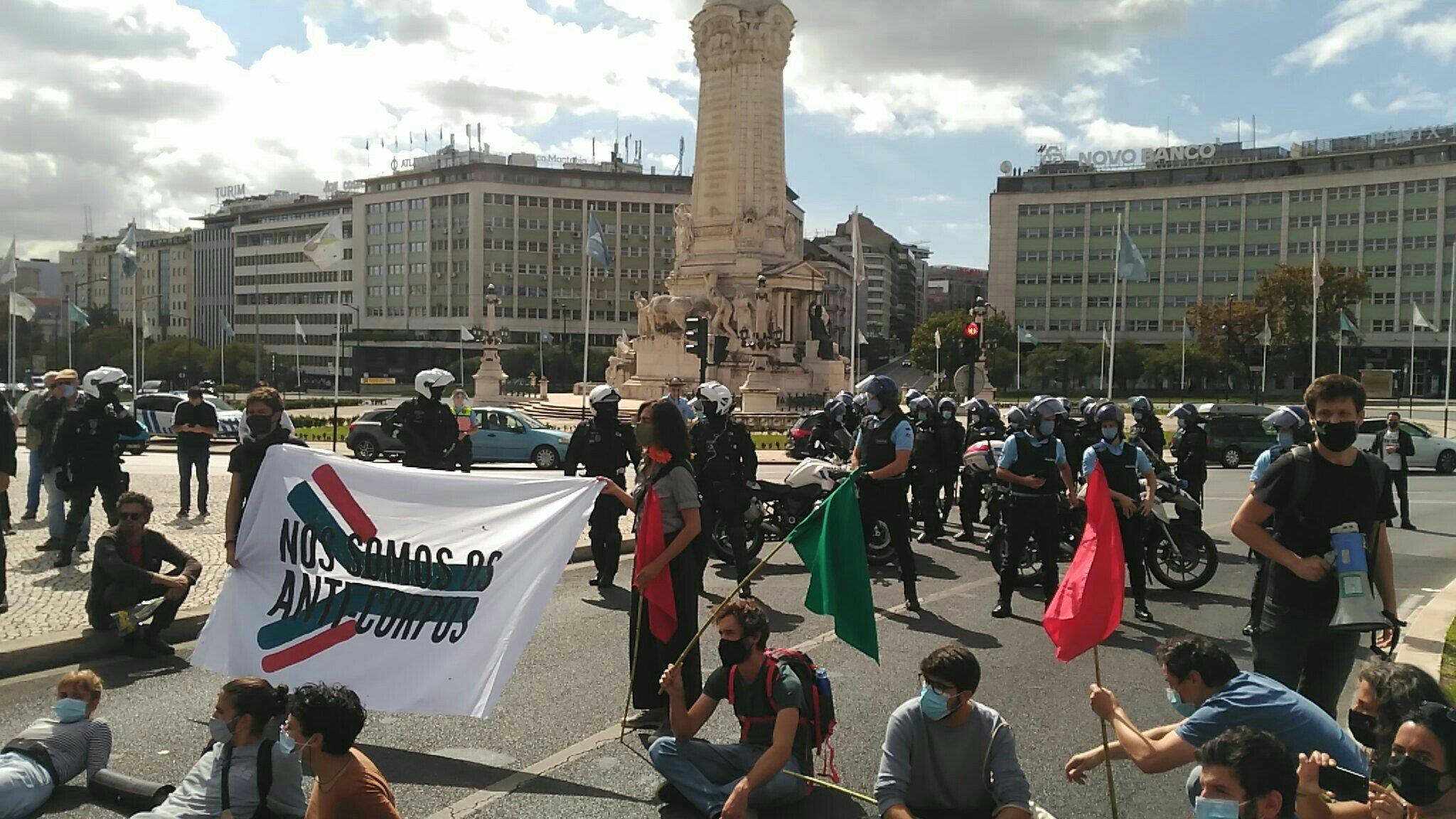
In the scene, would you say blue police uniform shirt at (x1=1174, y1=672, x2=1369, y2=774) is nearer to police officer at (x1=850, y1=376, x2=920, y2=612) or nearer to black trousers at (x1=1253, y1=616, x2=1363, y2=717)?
black trousers at (x1=1253, y1=616, x2=1363, y2=717)

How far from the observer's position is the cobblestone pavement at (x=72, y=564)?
349 inches

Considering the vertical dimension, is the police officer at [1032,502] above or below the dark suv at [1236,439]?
above

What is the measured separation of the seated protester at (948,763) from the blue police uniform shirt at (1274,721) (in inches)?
27.8

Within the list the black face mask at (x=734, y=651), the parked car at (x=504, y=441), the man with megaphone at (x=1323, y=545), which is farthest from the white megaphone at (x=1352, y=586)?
the parked car at (x=504, y=441)

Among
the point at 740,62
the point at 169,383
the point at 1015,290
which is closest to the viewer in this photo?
the point at 740,62

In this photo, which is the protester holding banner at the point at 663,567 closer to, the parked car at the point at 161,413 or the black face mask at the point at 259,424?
the black face mask at the point at 259,424

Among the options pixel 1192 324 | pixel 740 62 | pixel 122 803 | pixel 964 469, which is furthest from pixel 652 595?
pixel 1192 324

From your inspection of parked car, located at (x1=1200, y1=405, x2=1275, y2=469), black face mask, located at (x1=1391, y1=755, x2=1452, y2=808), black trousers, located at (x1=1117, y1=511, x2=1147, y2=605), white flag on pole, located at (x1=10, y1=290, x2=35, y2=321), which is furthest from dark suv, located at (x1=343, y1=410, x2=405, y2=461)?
white flag on pole, located at (x1=10, y1=290, x2=35, y2=321)

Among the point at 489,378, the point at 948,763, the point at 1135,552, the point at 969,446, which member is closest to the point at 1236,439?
the point at 969,446

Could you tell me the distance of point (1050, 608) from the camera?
5.59 meters

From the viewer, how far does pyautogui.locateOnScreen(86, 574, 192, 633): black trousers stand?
8.13 metres

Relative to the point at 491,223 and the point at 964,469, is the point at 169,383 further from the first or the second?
the point at 964,469

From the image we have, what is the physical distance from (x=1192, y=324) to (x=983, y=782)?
7938 cm

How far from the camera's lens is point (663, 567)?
6.55 metres
